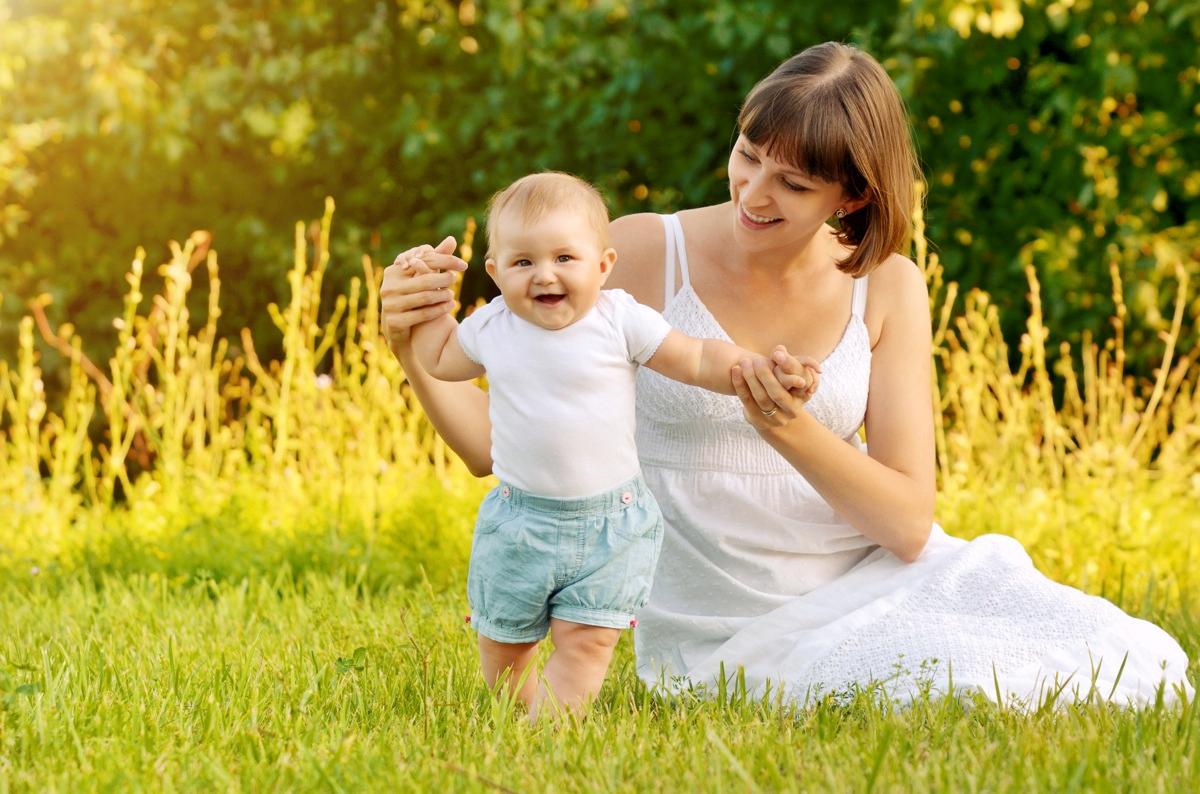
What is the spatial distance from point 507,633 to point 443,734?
0.67 feet

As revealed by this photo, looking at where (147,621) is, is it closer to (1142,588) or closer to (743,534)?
(743,534)

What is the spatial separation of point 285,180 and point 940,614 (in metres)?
7.07

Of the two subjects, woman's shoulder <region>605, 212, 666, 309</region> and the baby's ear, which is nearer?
the baby's ear

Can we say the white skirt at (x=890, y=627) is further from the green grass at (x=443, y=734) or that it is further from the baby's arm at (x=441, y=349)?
the baby's arm at (x=441, y=349)

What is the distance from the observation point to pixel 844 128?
2596mm

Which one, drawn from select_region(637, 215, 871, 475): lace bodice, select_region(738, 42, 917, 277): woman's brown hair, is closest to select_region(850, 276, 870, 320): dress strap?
select_region(637, 215, 871, 475): lace bodice

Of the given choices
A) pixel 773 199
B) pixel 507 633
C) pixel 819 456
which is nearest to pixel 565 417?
pixel 507 633

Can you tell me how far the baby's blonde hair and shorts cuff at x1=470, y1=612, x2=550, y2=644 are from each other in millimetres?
654

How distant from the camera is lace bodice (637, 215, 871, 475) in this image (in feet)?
9.31

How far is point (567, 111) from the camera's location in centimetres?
773

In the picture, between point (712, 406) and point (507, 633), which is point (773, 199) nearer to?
point (712, 406)

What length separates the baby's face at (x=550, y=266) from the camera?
2.24m

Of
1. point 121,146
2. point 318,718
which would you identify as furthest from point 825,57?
point 121,146

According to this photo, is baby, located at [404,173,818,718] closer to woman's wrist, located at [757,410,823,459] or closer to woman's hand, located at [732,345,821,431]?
woman's hand, located at [732,345,821,431]
